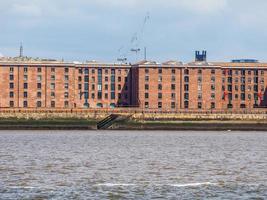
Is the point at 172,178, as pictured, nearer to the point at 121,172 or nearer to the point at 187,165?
the point at 121,172

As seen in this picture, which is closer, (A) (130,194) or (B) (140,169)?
(A) (130,194)

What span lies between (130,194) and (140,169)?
1877 cm

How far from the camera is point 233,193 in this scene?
2547 inches

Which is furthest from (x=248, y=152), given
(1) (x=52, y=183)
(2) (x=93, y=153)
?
(1) (x=52, y=183)

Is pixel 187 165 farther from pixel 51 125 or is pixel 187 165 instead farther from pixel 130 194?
pixel 51 125

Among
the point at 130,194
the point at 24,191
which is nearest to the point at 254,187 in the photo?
the point at 130,194

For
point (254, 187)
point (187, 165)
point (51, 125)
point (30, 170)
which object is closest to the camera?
point (254, 187)

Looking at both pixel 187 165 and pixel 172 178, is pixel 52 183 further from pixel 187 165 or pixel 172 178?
pixel 187 165

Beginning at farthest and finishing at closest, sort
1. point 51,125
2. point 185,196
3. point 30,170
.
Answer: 1. point 51,125
2. point 30,170
3. point 185,196

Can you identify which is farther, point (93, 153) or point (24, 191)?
point (93, 153)

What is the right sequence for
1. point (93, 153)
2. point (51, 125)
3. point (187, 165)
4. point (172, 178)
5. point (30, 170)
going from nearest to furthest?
point (172, 178) → point (30, 170) → point (187, 165) → point (93, 153) → point (51, 125)

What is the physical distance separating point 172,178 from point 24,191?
46.0ft

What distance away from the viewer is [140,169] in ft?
270

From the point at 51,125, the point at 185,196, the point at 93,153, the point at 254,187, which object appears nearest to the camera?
the point at 185,196
